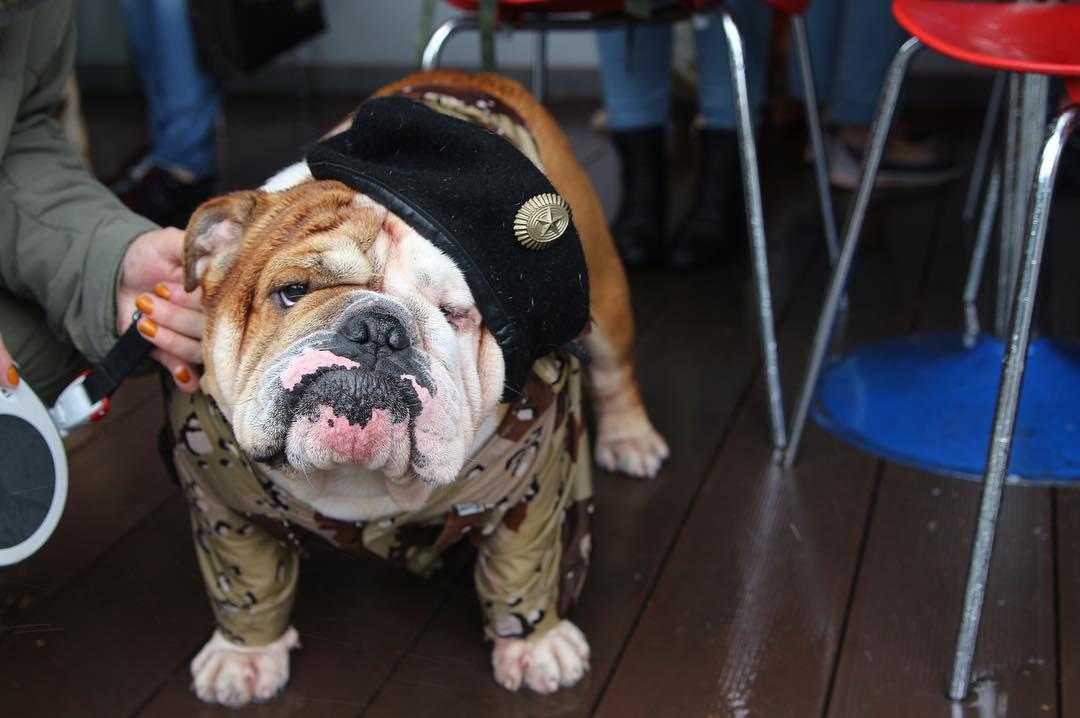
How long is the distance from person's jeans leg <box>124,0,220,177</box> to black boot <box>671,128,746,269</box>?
4.16 ft

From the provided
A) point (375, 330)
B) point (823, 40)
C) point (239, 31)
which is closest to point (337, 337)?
point (375, 330)

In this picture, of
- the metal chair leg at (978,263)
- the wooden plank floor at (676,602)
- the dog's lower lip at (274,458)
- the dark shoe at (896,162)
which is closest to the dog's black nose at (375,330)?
the dog's lower lip at (274,458)

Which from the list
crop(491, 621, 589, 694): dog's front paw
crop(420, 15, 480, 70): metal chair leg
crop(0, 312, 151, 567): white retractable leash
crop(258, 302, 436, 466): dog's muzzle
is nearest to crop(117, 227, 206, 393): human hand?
crop(0, 312, 151, 567): white retractable leash

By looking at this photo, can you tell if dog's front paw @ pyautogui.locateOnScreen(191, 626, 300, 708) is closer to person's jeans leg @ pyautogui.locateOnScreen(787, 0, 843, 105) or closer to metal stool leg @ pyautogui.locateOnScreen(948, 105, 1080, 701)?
metal stool leg @ pyautogui.locateOnScreen(948, 105, 1080, 701)

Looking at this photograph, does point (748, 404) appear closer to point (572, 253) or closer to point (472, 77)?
point (472, 77)

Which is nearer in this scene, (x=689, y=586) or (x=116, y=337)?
(x=116, y=337)

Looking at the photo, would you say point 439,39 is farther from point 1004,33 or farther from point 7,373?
point 7,373

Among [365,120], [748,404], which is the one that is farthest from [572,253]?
[748,404]

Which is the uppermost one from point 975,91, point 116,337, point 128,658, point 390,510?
point 116,337

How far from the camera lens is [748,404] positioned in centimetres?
205

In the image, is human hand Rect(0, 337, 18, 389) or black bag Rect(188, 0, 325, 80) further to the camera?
black bag Rect(188, 0, 325, 80)

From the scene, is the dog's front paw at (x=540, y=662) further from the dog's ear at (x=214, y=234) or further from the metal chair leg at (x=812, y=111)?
the metal chair leg at (x=812, y=111)

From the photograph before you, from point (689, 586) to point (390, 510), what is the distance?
491mm

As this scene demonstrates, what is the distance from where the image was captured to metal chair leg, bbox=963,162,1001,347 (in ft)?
7.29
